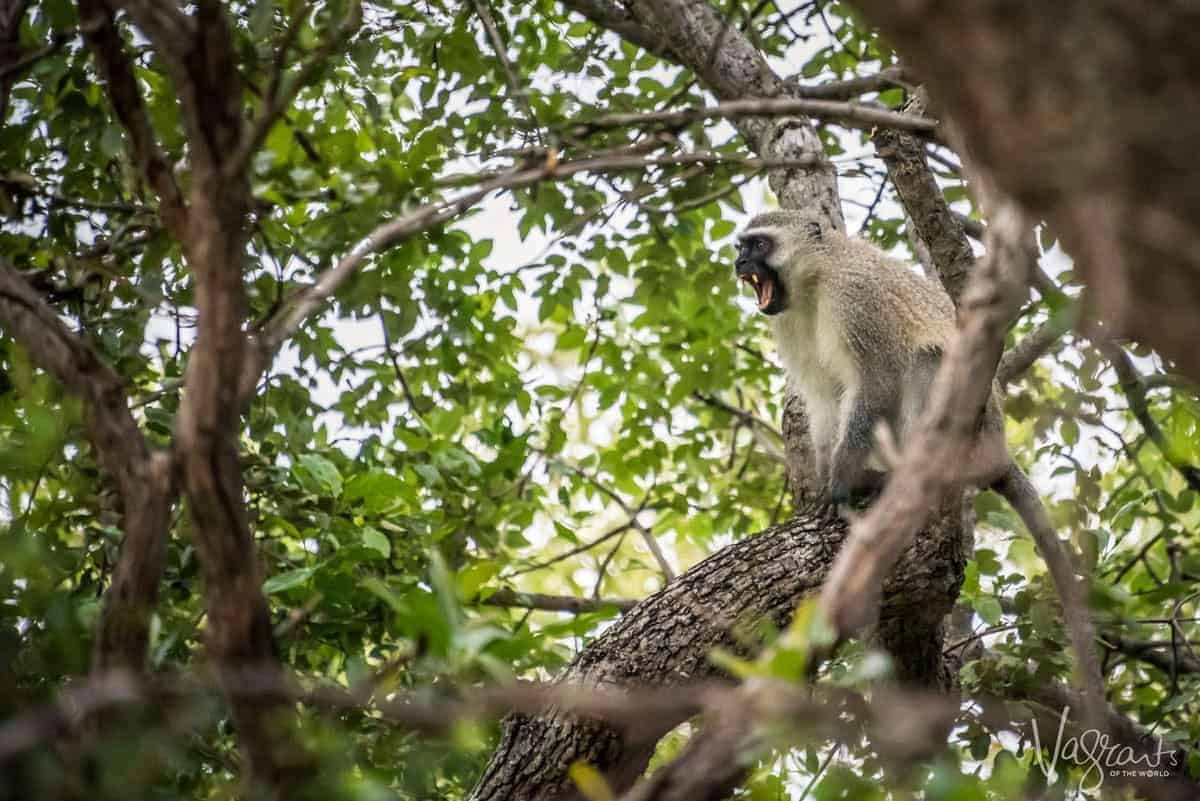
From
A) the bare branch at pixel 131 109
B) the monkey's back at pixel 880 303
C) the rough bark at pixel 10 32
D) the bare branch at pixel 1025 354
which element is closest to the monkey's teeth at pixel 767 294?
the monkey's back at pixel 880 303

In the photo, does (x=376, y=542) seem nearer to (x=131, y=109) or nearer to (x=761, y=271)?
(x=131, y=109)

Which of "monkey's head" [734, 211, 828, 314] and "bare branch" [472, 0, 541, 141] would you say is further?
"monkey's head" [734, 211, 828, 314]

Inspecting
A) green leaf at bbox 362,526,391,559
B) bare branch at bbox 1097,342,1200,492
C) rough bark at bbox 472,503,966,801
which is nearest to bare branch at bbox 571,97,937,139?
green leaf at bbox 362,526,391,559

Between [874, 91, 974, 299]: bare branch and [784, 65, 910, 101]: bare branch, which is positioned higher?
[784, 65, 910, 101]: bare branch

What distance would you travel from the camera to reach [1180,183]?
4.57 feet

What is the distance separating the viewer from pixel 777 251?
6.28 metres

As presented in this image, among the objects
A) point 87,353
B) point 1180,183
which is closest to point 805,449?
point 87,353

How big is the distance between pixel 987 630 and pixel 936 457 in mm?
3432

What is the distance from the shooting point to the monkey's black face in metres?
6.32

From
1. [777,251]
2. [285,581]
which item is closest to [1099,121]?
[285,581]

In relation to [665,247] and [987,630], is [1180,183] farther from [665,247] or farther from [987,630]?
[665,247]

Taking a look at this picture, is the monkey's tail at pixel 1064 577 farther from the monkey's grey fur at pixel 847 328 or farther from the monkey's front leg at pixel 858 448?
the monkey's front leg at pixel 858 448

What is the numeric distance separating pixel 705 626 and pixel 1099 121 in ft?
11.4

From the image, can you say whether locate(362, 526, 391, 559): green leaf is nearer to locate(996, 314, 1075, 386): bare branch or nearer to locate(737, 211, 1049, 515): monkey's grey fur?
locate(737, 211, 1049, 515): monkey's grey fur
